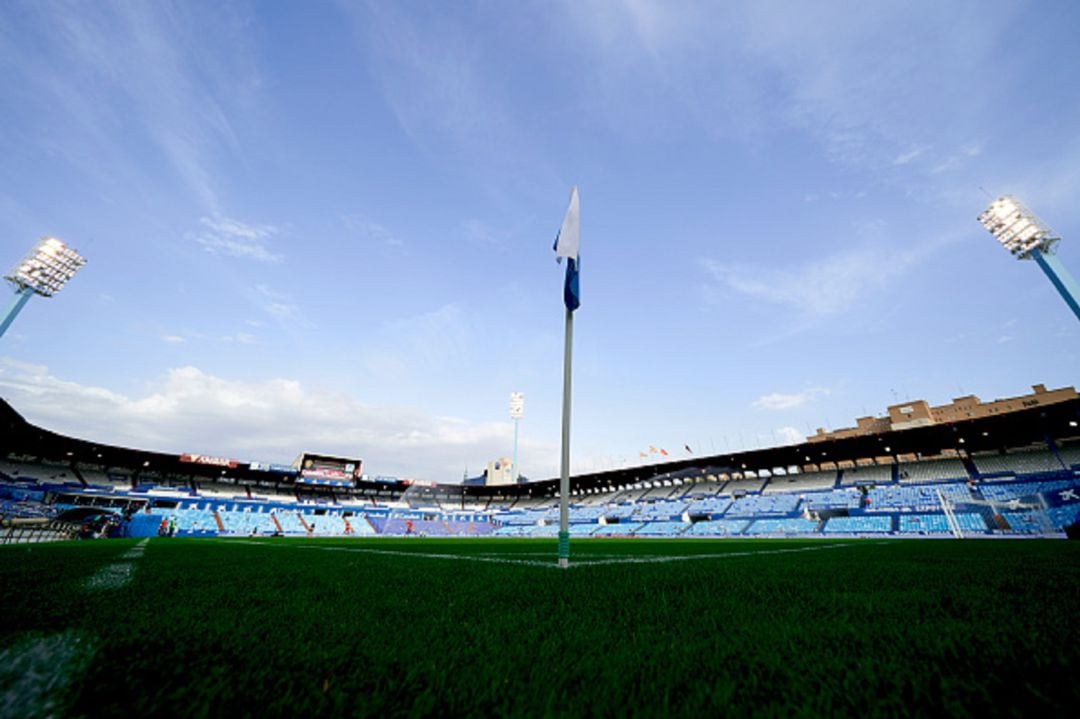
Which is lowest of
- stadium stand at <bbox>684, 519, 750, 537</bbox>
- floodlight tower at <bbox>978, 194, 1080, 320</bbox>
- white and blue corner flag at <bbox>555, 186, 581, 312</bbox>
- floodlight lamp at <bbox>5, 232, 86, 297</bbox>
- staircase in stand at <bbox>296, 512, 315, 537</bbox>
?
staircase in stand at <bbox>296, 512, 315, 537</bbox>

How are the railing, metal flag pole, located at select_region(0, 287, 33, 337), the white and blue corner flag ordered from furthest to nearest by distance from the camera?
1. metal flag pole, located at select_region(0, 287, 33, 337)
2. the railing
3. the white and blue corner flag

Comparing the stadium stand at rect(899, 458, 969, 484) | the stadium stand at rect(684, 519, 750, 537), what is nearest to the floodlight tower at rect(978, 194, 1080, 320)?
the stadium stand at rect(899, 458, 969, 484)

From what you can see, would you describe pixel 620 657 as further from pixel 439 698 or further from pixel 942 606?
pixel 942 606

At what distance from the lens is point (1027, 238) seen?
Answer: 25359 millimetres

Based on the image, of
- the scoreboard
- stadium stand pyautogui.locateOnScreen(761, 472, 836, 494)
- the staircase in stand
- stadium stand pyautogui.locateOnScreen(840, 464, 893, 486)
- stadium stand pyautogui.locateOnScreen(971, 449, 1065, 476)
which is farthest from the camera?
the scoreboard

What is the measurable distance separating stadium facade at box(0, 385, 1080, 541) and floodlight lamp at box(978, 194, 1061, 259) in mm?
9160

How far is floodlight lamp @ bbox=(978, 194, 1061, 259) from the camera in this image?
2489 cm

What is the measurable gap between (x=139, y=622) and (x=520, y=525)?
51712 millimetres

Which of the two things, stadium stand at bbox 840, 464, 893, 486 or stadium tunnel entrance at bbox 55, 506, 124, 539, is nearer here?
stadium tunnel entrance at bbox 55, 506, 124, 539

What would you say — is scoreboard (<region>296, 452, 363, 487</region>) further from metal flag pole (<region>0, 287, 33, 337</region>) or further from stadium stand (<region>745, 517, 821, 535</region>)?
stadium stand (<region>745, 517, 821, 535</region>)

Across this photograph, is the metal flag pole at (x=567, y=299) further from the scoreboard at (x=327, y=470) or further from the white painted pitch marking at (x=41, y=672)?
the scoreboard at (x=327, y=470)

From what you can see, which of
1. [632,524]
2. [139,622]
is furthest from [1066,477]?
A: [139,622]

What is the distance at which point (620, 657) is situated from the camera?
1347mm

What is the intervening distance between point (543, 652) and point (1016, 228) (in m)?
38.3
